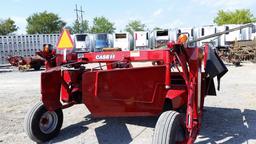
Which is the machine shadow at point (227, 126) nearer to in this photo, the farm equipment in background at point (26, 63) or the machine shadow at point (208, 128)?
the machine shadow at point (208, 128)

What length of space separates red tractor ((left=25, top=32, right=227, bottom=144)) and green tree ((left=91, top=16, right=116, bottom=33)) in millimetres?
69042

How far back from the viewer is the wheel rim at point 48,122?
212 inches

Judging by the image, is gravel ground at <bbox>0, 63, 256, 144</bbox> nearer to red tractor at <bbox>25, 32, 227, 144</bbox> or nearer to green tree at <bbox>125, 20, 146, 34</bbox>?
red tractor at <bbox>25, 32, 227, 144</bbox>

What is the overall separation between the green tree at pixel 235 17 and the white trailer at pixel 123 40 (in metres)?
38.2

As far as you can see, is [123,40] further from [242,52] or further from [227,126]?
[227,126]

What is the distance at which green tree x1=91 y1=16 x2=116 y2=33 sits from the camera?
7444 centimetres

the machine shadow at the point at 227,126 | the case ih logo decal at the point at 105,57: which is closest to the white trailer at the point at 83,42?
the machine shadow at the point at 227,126

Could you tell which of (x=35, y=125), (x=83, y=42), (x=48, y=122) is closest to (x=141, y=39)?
(x=83, y=42)

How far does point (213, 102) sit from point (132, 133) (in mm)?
3052

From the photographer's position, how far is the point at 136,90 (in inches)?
184

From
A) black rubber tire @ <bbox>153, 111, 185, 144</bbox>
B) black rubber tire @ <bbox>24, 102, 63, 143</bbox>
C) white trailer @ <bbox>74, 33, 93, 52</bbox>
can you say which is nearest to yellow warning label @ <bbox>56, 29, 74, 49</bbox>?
black rubber tire @ <bbox>24, 102, 63, 143</bbox>

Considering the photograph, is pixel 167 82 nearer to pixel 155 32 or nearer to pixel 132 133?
pixel 132 133

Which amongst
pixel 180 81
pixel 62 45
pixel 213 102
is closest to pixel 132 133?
pixel 180 81

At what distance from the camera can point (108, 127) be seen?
6039mm
